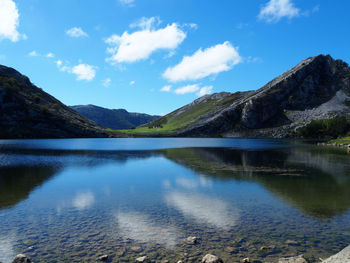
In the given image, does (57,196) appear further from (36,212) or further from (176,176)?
(176,176)

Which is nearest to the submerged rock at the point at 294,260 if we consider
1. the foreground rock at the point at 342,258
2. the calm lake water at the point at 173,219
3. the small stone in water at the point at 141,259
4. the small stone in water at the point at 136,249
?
the calm lake water at the point at 173,219

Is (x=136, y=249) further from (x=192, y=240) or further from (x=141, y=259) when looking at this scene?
(x=192, y=240)

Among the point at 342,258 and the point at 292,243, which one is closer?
the point at 342,258

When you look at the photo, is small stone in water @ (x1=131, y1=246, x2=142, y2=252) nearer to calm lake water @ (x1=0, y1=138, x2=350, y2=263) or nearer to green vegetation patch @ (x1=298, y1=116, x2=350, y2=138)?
calm lake water @ (x1=0, y1=138, x2=350, y2=263)

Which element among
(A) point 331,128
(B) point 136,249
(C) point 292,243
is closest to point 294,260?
(C) point 292,243

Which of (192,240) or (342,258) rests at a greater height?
(342,258)

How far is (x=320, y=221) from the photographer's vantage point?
59.8 feet

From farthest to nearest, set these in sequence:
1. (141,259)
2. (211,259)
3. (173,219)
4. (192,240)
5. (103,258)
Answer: (173,219) < (192,240) < (103,258) < (141,259) < (211,259)

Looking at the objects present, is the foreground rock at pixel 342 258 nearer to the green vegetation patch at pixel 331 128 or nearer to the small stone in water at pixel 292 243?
the small stone in water at pixel 292 243

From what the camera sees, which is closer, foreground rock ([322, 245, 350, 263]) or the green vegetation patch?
foreground rock ([322, 245, 350, 263])

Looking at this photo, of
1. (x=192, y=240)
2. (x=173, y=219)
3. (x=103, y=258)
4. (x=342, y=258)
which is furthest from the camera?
(x=173, y=219)

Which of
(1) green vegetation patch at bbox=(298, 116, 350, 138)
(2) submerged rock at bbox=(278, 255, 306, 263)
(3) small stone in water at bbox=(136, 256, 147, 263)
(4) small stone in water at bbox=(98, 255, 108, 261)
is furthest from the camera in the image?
(1) green vegetation patch at bbox=(298, 116, 350, 138)

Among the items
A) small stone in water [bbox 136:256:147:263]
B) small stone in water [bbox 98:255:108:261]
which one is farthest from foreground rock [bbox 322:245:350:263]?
small stone in water [bbox 98:255:108:261]

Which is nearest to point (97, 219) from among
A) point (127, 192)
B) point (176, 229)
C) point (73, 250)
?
point (73, 250)
